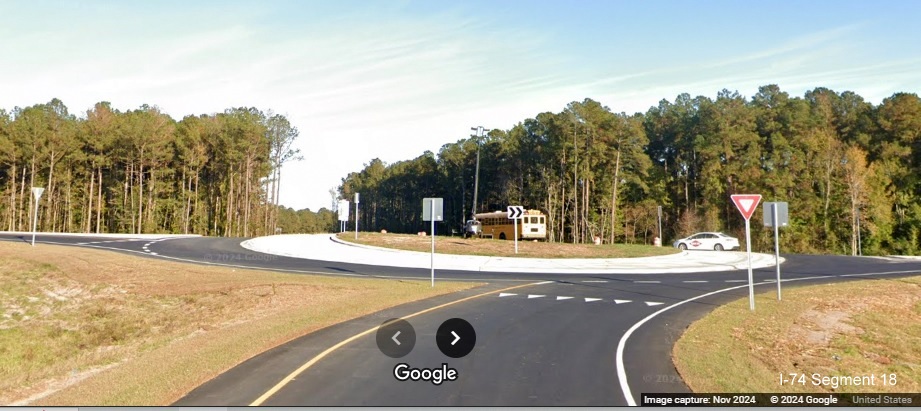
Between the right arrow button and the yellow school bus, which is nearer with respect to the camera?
the right arrow button

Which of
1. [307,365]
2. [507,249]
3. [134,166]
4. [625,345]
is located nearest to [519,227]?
[507,249]

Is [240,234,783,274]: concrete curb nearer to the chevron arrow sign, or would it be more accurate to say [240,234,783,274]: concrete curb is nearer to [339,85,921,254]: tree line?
the chevron arrow sign

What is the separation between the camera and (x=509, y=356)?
9359mm

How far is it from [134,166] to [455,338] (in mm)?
79011

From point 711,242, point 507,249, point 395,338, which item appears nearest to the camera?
point 395,338

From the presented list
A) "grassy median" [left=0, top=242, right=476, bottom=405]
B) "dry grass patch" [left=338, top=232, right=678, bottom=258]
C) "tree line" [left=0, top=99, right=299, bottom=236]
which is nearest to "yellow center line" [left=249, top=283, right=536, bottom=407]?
"grassy median" [left=0, top=242, right=476, bottom=405]

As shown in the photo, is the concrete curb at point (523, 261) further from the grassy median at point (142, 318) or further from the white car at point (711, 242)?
the grassy median at point (142, 318)

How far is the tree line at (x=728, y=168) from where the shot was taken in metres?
56.6

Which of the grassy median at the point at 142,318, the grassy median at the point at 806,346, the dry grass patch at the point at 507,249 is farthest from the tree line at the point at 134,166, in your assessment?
the grassy median at the point at 806,346

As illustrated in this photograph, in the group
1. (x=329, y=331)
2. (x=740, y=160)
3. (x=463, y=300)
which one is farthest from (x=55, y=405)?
(x=740, y=160)

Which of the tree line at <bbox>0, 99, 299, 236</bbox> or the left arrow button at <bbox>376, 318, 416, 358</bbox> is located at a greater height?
the tree line at <bbox>0, 99, 299, 236</bbox>

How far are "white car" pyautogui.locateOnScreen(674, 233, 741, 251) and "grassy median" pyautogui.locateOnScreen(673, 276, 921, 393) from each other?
2377 centimetres

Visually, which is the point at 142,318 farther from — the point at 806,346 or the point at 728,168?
the point at 728,168

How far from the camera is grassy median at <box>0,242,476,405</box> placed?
8734mm
